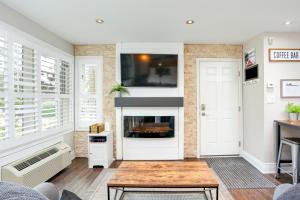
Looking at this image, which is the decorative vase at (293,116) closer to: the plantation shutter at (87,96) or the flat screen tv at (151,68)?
the flat screen tv at (151,68)

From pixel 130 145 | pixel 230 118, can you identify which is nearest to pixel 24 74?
pixel 130 145

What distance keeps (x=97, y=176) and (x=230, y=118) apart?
2.91 m

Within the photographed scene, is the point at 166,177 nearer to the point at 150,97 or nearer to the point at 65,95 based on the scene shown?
the point at 150,97

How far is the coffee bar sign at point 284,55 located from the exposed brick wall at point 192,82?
3.21 feet

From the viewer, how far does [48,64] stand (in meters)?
3.54

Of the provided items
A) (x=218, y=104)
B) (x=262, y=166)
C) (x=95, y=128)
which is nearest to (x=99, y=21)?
(x=95, y=128)

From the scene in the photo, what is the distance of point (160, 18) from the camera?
9.89 ft

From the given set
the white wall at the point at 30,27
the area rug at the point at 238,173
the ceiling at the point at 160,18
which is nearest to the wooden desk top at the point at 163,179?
the area rug at the point at 238,173

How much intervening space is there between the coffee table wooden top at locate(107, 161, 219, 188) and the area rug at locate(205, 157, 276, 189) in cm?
99

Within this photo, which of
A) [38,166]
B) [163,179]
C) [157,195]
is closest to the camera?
[163,179]

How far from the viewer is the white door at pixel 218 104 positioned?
444 centimetres

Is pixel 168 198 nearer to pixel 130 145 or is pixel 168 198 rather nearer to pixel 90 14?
pixel 130 145

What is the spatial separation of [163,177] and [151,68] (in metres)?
2.52

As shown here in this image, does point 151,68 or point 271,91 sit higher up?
point 151,68
